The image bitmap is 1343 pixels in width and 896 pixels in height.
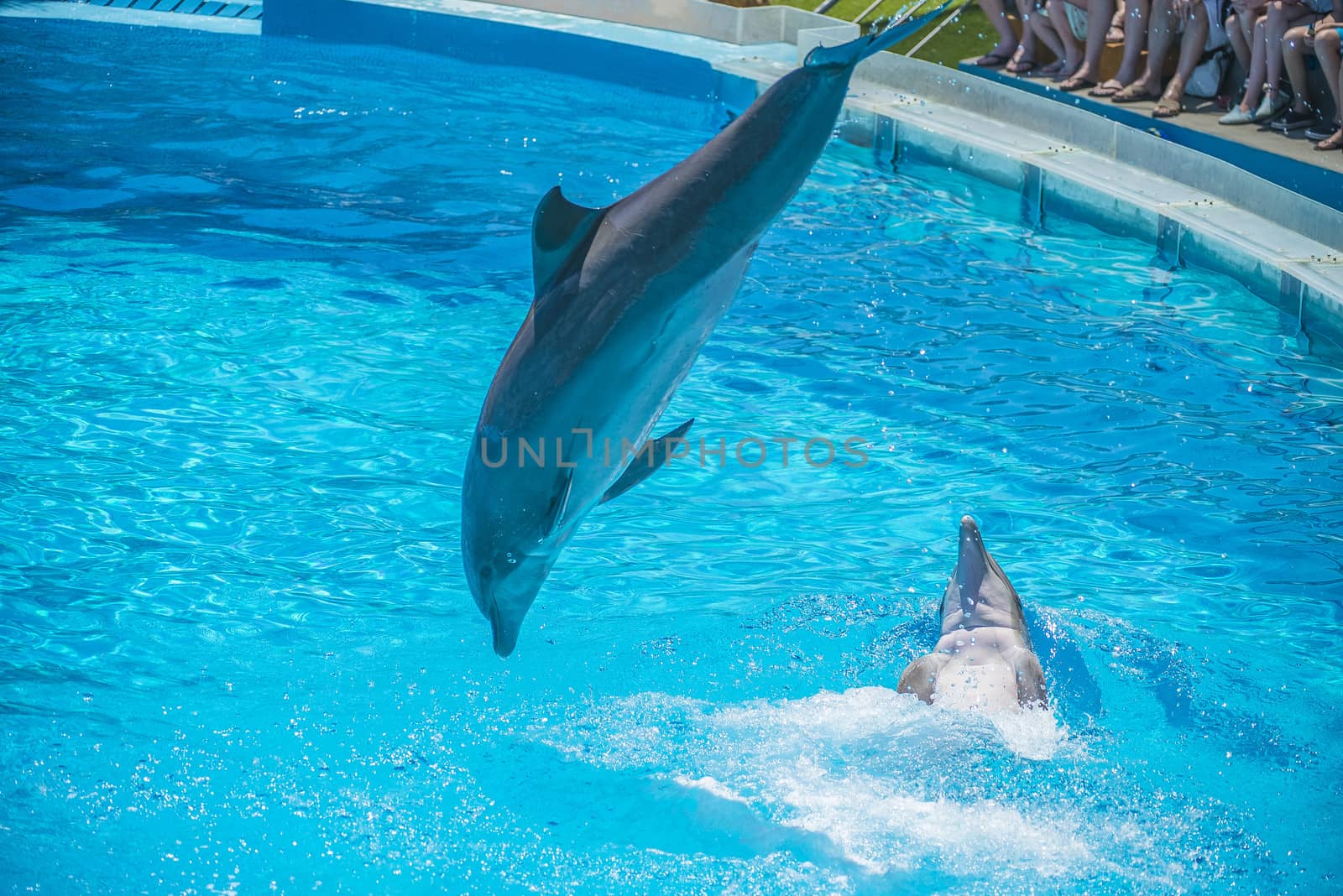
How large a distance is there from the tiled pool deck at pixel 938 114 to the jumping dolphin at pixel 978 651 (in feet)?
12.3

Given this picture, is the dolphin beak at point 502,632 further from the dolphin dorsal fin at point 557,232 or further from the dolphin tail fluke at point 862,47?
the dolphin tail fluke at point 862,47

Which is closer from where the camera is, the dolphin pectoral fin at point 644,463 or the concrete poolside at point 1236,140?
the dolphin pectoral fin at point 644,463

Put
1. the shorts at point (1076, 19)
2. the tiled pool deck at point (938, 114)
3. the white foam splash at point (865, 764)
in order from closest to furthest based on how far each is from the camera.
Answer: the white foam splash at point (865, 764) → the tiled pool deck at point (938, 114) → the shorts at point (1076, 19)

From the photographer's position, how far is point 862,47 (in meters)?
2.13

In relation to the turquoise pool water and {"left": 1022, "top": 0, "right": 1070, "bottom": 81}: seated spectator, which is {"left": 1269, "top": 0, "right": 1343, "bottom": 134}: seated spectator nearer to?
the turquoise pool water

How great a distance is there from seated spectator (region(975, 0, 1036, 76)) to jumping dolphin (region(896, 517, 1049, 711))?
25.9 ft

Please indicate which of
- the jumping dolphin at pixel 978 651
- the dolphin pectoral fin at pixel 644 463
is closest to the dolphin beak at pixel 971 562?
the jumping dolphin at pixel 978 651

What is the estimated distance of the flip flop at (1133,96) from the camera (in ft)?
33.0

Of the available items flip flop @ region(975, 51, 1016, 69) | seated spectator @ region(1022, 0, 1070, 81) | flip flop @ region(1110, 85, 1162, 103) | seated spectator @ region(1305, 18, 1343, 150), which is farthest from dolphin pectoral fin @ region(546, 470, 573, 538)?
flip flop @ region(975, 51, 1016, 69)

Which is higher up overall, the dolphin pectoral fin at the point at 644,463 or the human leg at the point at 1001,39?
the human leg at the point at 1001,39

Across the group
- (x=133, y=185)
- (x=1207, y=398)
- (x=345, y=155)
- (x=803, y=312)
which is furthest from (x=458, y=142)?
(x=1207, y=398)

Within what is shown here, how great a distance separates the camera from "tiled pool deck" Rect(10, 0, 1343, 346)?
7.89 m

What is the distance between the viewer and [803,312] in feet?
24.7

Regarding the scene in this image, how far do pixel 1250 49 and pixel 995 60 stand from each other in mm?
2436
